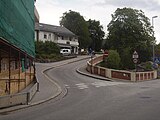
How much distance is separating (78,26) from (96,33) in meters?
11.2

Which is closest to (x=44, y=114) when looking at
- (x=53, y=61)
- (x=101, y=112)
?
(x=101, y=112)

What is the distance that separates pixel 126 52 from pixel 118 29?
418 inches

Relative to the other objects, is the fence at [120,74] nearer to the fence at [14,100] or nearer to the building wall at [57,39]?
the fence at [14,100]

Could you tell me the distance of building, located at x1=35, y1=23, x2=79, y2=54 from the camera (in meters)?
84.7

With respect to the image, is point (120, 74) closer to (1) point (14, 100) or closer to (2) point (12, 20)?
(2) point (12, 20)

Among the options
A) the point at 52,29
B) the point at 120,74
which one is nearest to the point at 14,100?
the point at 120,74

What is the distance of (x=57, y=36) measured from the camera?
9088cm

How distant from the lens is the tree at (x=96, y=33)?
377ft

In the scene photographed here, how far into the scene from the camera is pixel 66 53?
83.1 m

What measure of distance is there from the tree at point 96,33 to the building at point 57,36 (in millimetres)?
16707

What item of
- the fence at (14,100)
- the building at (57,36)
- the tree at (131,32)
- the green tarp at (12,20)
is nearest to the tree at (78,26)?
the building at (57,36)

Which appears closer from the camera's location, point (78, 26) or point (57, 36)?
point (57, 36)

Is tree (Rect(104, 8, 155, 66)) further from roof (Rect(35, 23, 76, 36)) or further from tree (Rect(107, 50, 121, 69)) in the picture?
tree (Rect(107, 50, 121, 69))

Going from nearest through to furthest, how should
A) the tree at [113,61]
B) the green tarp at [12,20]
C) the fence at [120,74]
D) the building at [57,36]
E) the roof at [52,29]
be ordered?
the green tarp at [12,20], the fence at [120,74], the tree at [113,61], the building at [57,36], the roof at [52,29]
